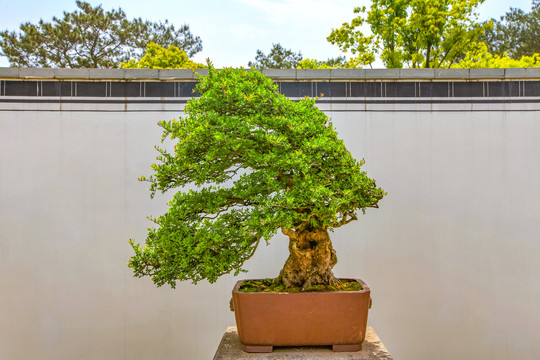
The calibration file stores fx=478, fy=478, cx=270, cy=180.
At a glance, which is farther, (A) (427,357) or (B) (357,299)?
(A) (427,357)

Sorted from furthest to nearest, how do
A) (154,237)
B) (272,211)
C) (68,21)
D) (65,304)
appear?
(68,21)
(65,304)
(154,237)
(272,211)

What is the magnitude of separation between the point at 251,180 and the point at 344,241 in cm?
122

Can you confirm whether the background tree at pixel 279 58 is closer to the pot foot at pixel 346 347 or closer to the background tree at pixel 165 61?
the background tree at pixel 165 61

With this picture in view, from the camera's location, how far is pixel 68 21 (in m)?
10.1

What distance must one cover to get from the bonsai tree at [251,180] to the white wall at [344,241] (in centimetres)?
102

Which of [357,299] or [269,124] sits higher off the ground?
[269,124]

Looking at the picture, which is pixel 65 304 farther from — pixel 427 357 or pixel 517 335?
pixel 517 335

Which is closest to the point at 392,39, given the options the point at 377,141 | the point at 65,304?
the point at 377,141

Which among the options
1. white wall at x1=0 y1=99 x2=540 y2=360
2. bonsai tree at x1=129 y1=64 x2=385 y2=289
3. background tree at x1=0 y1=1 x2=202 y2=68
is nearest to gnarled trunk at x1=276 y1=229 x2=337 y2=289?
bonsai tree at x1=129 y1=64 x2=385 y2=289

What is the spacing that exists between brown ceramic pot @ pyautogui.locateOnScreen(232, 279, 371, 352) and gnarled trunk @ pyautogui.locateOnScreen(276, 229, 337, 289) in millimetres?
125

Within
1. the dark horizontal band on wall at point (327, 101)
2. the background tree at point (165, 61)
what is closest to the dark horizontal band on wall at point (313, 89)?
the dark horizontal band on wall at point (327, 101)

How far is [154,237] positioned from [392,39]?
7.28 m

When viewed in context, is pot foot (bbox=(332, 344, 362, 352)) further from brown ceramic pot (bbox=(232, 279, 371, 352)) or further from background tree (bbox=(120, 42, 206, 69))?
background tree (bbox=(120, 42, 206, 69))

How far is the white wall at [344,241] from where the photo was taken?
112 inches
